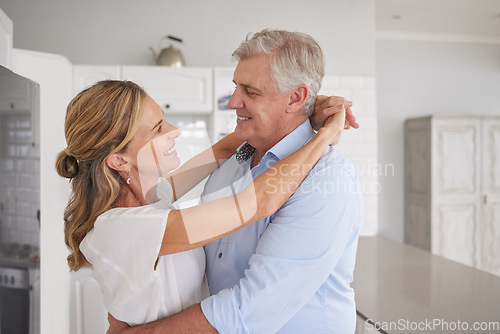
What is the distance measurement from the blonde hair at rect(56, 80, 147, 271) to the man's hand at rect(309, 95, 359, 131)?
479mm

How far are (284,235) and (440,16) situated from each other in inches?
169

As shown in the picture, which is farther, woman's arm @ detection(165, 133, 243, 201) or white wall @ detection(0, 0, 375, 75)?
white wall @ detection(0, 0, 375, 75)

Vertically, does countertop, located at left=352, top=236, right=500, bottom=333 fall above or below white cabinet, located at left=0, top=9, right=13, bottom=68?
below

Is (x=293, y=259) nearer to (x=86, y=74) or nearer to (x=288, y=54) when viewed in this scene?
(x=288, y=54)

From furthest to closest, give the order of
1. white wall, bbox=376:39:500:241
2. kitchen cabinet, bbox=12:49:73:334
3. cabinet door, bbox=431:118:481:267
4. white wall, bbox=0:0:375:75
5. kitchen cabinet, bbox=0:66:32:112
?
white wall, bbox=376:39:500:241 < cabinet door, bbox=431:118:481:267 < white wall, bbox=0:0:375:75 < kitchen cabinet, bbox=12:49:73:334 < kitchen cabinet, bbox=0:66:32:112

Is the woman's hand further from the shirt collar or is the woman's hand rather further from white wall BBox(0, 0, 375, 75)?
white wall BBox(0, 0, 375, 75)

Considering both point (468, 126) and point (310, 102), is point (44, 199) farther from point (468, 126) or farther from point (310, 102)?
point (468, 126)

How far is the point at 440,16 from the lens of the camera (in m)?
4.33

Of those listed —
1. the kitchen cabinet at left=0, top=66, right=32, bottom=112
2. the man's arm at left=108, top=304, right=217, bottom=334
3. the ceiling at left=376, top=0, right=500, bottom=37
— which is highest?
the ceiling at left=376, top=0, right=500, bottom=37

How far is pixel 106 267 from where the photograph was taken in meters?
0.92

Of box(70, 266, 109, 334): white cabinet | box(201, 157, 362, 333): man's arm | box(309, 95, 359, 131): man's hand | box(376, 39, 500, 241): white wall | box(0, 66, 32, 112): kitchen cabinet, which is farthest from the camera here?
box(376, 39, 500, 241): white wall

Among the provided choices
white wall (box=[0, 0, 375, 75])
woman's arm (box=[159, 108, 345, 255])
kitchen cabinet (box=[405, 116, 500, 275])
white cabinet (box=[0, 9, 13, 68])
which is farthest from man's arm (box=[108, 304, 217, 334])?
kitchen cabinet (box=[405, 116, 500, 275])

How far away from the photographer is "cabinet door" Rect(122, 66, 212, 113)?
3.15 metres

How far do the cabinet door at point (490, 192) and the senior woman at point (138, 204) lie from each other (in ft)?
13.3
